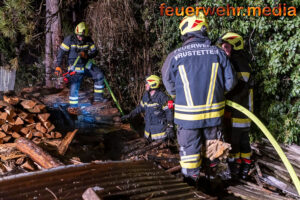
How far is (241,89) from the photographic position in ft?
12.5

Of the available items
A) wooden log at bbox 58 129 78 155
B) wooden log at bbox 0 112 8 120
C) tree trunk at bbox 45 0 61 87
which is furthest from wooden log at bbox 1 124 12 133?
tree trunk at bbox 45 0 61 87

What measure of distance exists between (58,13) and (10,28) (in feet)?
4.70

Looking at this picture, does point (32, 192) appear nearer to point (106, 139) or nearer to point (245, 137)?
point (106, 139)

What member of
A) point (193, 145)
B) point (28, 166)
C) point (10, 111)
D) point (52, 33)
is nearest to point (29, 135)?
point (10, 111)

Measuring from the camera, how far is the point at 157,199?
2.40 m

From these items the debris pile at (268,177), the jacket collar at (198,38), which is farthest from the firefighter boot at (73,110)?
the debris pile at (268,177)

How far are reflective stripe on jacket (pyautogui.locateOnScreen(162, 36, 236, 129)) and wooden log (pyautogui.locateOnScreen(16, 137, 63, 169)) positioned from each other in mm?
1645

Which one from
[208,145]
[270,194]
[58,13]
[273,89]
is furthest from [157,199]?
[58,13]

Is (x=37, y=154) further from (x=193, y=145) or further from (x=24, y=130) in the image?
(x=193, y=145)

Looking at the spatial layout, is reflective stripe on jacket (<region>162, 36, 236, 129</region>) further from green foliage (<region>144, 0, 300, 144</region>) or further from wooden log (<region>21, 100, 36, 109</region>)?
wooden log (<region>21, 100, 36, 109</region>)

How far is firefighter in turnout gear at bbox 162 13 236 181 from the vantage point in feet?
9.64

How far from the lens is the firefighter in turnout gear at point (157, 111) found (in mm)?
4934

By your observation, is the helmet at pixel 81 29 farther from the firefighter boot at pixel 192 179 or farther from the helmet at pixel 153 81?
the firefighter boot at pixel 192 179

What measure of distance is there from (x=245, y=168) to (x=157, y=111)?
1978mm
